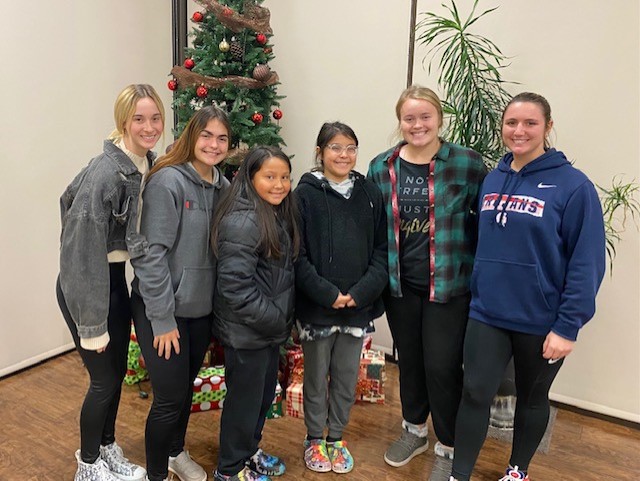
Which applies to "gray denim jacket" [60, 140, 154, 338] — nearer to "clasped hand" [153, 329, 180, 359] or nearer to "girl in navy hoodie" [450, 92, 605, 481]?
"clasped hand" [153, 329, 180, 359]

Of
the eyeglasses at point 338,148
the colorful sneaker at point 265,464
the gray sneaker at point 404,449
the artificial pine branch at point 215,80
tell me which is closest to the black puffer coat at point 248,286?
the eyeglasses at point 338,148

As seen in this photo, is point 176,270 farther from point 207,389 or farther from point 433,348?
point 207,389

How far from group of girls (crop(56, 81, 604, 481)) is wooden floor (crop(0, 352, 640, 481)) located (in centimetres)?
19

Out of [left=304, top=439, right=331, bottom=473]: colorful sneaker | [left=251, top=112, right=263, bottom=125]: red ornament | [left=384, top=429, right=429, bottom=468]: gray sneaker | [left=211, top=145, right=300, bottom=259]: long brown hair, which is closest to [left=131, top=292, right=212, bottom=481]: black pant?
[left=211, top=145, right=300, bottom=259]: long brown hair

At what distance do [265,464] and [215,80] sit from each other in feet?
6.28

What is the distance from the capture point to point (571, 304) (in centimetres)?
162

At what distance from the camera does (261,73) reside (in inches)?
106

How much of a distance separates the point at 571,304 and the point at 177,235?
1.30 metres

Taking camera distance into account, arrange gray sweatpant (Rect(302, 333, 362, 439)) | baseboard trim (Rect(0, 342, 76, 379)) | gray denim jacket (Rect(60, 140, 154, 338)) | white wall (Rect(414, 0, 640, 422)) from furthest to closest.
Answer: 1. baseboard trim (Rect(0, 342, 76, 379))
2. white wall (Rect(414, 0, 640, 422))
3. gray sweatpant (Rect(302, 333, 362, 439))
4. gray denim jacket (Rect(60, 140, 154, 338))

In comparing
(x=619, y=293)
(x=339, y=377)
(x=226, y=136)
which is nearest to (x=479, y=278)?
(x=339, y=377)

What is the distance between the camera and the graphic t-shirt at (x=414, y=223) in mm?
1910

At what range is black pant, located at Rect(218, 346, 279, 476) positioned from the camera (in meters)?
1.79

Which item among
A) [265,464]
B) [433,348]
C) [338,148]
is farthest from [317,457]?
[338,148]

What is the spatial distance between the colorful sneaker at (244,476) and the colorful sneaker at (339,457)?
0.93 feet
